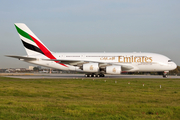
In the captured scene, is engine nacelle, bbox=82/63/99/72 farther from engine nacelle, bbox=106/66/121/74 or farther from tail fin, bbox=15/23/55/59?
tail fin, bbox=15/23/55/59

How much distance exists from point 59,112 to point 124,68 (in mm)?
30058

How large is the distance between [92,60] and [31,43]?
11.9 m

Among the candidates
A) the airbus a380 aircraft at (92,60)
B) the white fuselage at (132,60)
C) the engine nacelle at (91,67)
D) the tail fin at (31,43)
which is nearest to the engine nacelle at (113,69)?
the airbus a380 aircraft at (92,60)

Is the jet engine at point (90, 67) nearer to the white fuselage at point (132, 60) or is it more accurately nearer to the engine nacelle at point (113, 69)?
the white fuselage at point (132, 60)

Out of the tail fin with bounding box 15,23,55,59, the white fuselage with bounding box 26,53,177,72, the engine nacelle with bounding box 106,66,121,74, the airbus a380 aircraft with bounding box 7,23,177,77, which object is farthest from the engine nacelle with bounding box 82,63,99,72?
the tail fin with bounding box 15,23,55,59

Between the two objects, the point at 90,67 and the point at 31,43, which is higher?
the point at 31,43

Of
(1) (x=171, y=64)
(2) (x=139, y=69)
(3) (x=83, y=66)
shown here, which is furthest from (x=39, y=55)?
(1) (x=171, y=64)

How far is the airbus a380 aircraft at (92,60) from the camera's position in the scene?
3912 cm

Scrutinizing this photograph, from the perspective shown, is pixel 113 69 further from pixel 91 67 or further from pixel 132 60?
pixel 132 60

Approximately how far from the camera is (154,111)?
10.3m

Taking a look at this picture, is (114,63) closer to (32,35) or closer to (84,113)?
(32,35)

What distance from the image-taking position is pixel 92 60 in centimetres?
4084

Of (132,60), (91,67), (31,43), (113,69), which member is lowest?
(113,69)

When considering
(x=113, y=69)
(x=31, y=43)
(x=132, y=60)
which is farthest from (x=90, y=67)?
(x=31, y=43)
